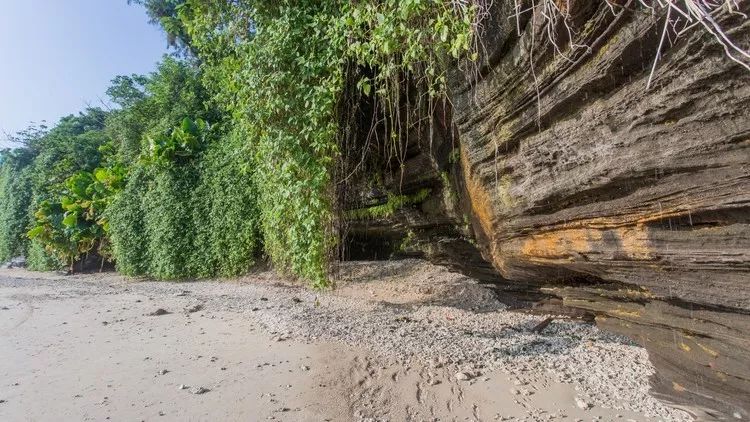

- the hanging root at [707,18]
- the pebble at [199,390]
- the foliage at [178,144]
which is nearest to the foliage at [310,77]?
the hanging root at [707,18]

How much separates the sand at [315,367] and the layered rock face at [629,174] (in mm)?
876

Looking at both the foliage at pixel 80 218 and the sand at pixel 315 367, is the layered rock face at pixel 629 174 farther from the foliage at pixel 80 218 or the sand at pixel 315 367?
the foliage at pixel 80 218

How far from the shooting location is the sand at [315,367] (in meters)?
3.69

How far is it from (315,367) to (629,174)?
3309mm

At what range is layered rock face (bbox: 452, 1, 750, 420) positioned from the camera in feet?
7.19

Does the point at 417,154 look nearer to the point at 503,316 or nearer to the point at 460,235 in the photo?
the point at 460,235

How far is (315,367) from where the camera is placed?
446 centimetres

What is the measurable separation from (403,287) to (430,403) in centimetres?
586

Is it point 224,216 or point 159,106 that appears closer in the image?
point 224,216

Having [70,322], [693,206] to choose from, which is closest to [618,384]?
[693,206]

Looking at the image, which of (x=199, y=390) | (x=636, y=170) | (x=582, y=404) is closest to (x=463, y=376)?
(x=582, y=404)

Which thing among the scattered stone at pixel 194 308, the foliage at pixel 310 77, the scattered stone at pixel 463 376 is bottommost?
the scattered stone at pixel 463 376

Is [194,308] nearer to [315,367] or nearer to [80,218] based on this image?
[315,367]

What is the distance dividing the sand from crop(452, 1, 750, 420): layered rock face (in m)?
0.95
